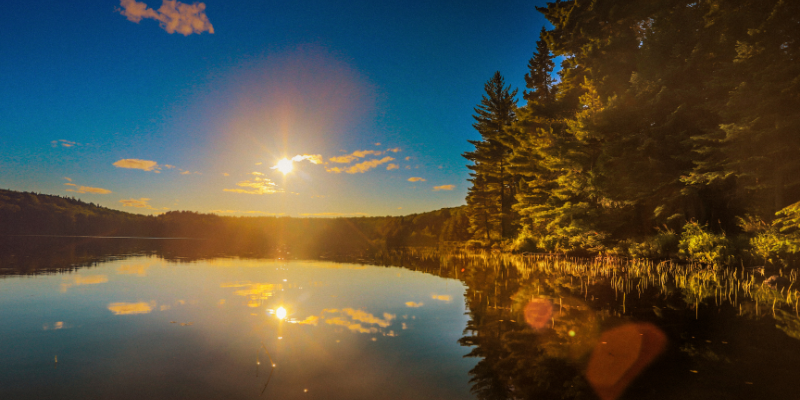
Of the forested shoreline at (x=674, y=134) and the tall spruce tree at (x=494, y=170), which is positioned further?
the tall spruce tree at (x=494, y=170)

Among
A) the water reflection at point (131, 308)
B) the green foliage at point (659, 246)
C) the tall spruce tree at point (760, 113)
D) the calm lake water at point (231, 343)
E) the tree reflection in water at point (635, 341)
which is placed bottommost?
the water reflection at point (131, 308)

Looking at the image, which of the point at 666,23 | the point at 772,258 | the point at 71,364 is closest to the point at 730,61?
the point at 666,23

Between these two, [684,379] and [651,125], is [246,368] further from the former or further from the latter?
[651,125]

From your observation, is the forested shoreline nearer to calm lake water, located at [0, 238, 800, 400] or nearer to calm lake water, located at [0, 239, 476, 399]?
calm lake water, located at [0, 238, 800, 400]

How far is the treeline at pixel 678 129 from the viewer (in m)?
17.3

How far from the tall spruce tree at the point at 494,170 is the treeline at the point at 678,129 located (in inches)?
455

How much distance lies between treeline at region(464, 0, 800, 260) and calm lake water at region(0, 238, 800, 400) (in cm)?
654

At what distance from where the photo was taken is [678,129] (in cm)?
2205

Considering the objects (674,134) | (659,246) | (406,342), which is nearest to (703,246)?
(659,246)

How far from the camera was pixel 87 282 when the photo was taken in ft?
55.6

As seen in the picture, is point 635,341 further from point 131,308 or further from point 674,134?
point 674,134

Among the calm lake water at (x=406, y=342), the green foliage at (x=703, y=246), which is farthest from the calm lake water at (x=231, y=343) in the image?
the green foliage at (x=703, y=246)

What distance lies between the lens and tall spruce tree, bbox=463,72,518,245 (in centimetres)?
4578

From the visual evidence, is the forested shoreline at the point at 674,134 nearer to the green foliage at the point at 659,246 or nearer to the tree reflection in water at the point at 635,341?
the green foliage at the point at 659,246
